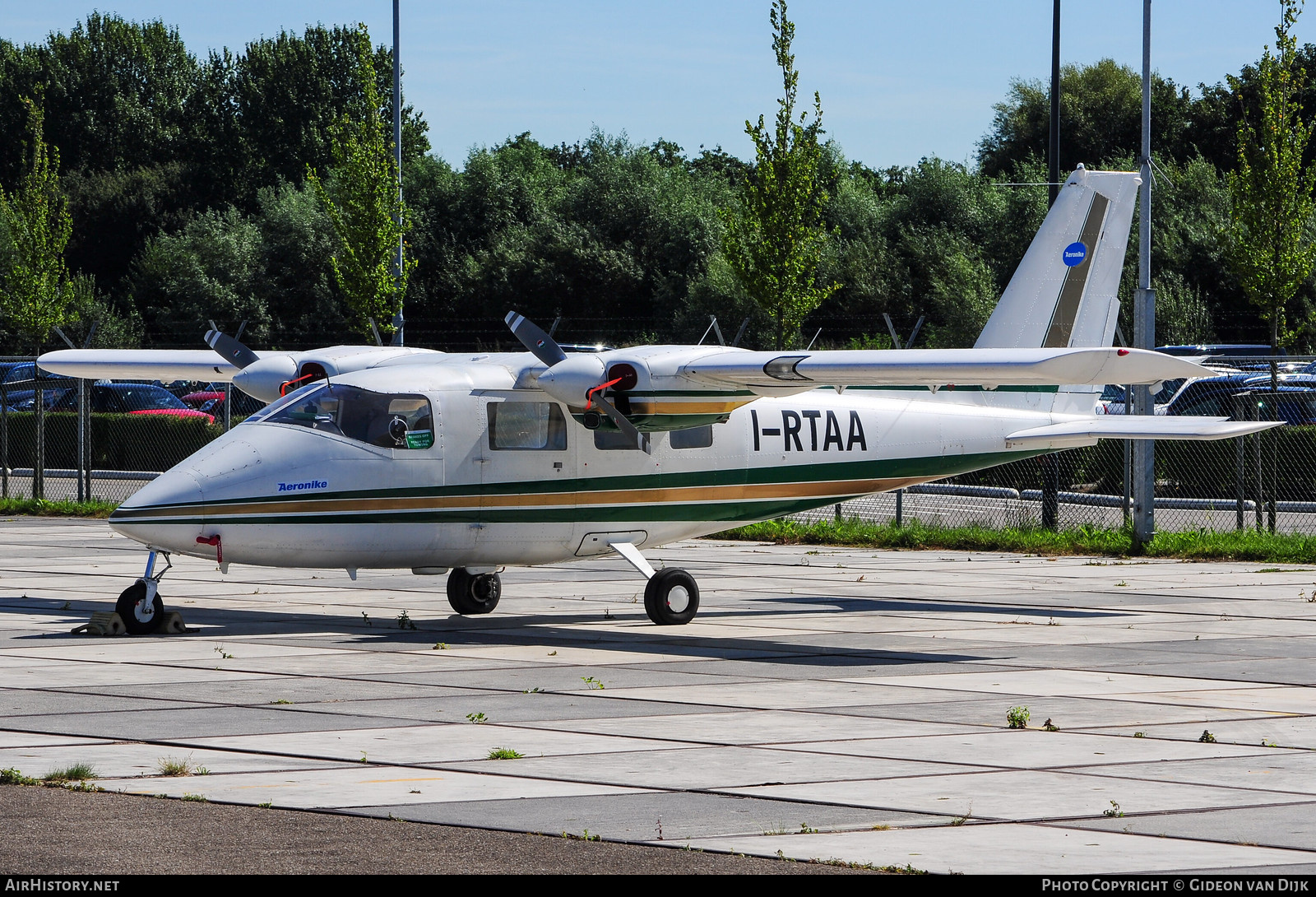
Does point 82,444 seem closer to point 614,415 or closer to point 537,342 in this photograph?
point 537,342

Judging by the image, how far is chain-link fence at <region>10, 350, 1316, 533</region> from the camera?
27859mm

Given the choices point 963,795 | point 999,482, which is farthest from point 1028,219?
point 963,795

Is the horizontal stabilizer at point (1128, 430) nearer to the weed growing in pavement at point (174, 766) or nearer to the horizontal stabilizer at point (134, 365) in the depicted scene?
the horizontal stabilizer at point (134, 365)

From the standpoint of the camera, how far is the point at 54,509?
32.0 m

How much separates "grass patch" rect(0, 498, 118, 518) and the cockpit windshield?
16.8 m

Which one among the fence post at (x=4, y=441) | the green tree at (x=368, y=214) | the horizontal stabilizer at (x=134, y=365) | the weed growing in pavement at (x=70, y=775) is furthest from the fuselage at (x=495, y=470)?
the fence post at (x=4, y=441)

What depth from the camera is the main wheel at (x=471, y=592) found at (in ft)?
57.8

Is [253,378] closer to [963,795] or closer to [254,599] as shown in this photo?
[254,599]

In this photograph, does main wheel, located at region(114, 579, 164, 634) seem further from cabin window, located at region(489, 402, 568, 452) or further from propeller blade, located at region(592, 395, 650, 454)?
propeller blade, located at region(592, 395, 650, 454)

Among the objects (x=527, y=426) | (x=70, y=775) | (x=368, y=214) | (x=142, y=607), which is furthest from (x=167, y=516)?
(x=368, y=214)

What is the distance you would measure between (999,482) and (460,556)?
63.9 ft

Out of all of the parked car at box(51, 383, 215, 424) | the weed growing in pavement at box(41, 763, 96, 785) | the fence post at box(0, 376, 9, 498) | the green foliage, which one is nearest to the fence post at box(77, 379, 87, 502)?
the fence post at box(0, 376, 9, 498)
